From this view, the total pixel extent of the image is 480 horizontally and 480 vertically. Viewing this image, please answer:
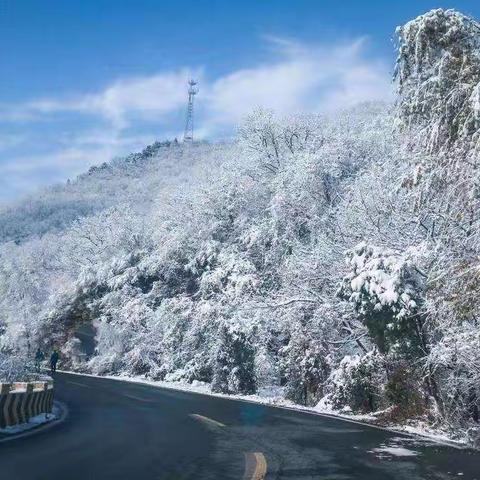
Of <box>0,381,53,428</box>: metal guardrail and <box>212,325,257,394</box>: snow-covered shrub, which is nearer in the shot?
<box>0,381,53,428</box>: metal guardrail

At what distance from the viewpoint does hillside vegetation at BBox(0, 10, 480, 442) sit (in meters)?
11.6

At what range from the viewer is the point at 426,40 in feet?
38.8

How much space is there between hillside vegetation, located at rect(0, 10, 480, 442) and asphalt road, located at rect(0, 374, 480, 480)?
8.54ft

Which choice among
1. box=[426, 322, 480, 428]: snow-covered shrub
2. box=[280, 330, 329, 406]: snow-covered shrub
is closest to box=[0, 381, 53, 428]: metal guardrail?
box=[426, 322, 480, 428]: snow-covered shrub

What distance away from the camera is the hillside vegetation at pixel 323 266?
11.6 meters

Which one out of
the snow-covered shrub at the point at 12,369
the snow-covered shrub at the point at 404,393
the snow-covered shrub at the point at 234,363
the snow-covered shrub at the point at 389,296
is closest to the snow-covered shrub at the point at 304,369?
the snow-covered shrub at the point at 234,363

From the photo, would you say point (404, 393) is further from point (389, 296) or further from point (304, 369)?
point (304, 369)

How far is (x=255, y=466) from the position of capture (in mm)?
9141

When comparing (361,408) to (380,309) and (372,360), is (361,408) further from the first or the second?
(380,309)

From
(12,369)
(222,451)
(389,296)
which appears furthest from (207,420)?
(12,369)

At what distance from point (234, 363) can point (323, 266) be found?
26.3 feet

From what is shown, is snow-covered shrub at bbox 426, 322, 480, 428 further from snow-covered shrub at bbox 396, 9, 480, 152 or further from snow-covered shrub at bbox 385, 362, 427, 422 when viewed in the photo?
snow-covered shrub at bbox 396, 9, 480, 152

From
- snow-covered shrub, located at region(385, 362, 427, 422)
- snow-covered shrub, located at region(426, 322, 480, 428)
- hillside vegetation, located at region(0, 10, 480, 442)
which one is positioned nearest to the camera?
hillside vegetation, located at region(0, 10, 480, 442)

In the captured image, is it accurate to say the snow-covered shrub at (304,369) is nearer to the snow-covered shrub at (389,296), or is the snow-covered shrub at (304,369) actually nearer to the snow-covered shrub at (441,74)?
the snow-covered shrub at (389,296)
